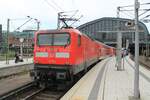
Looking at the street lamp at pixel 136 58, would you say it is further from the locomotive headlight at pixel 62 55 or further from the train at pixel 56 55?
the locomotive headlight at pixel 62 55

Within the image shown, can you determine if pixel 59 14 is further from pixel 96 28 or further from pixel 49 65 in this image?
pixel 96 28

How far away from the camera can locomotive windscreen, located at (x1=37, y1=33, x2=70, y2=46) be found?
1560 cm

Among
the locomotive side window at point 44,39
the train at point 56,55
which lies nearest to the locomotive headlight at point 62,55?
the train at point 56,55

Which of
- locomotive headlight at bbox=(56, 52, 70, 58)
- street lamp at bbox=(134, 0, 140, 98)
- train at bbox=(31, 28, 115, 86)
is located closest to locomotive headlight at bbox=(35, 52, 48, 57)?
train at bbox=(31, 28, 115, 86)

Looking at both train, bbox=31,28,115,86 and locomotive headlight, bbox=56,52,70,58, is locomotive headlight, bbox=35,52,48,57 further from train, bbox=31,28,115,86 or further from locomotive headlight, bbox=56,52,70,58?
locomotive headlight, bbox=56,52,70,58

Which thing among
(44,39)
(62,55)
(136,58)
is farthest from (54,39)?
(136,58)

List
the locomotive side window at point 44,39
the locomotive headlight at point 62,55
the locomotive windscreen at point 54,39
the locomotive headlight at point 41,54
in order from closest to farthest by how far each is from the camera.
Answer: the locomotive headlight at point 62,55 → the locomotive windscreen at point 54,39 → the locomotive headlight at point 41,54 → the locomotive side window at point 44,39

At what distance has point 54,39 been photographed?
1593 centimetres

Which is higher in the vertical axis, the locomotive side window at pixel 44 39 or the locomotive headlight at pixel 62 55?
the locomotive side window at pixel 44 39

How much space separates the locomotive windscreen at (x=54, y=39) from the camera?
51.2ft

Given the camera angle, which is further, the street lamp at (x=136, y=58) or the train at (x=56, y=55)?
the train at (x=56, y=55)

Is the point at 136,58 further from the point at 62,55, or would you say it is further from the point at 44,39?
the point at 44,39

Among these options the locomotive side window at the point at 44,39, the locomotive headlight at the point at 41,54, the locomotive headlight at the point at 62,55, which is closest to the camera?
the locomotive headlight at the point at 62,55

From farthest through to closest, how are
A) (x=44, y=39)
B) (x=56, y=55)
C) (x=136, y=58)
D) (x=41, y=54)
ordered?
(x=44, y=39) < (x=41, y=54) < (x=56, y=55) < (x=136, y=58)
